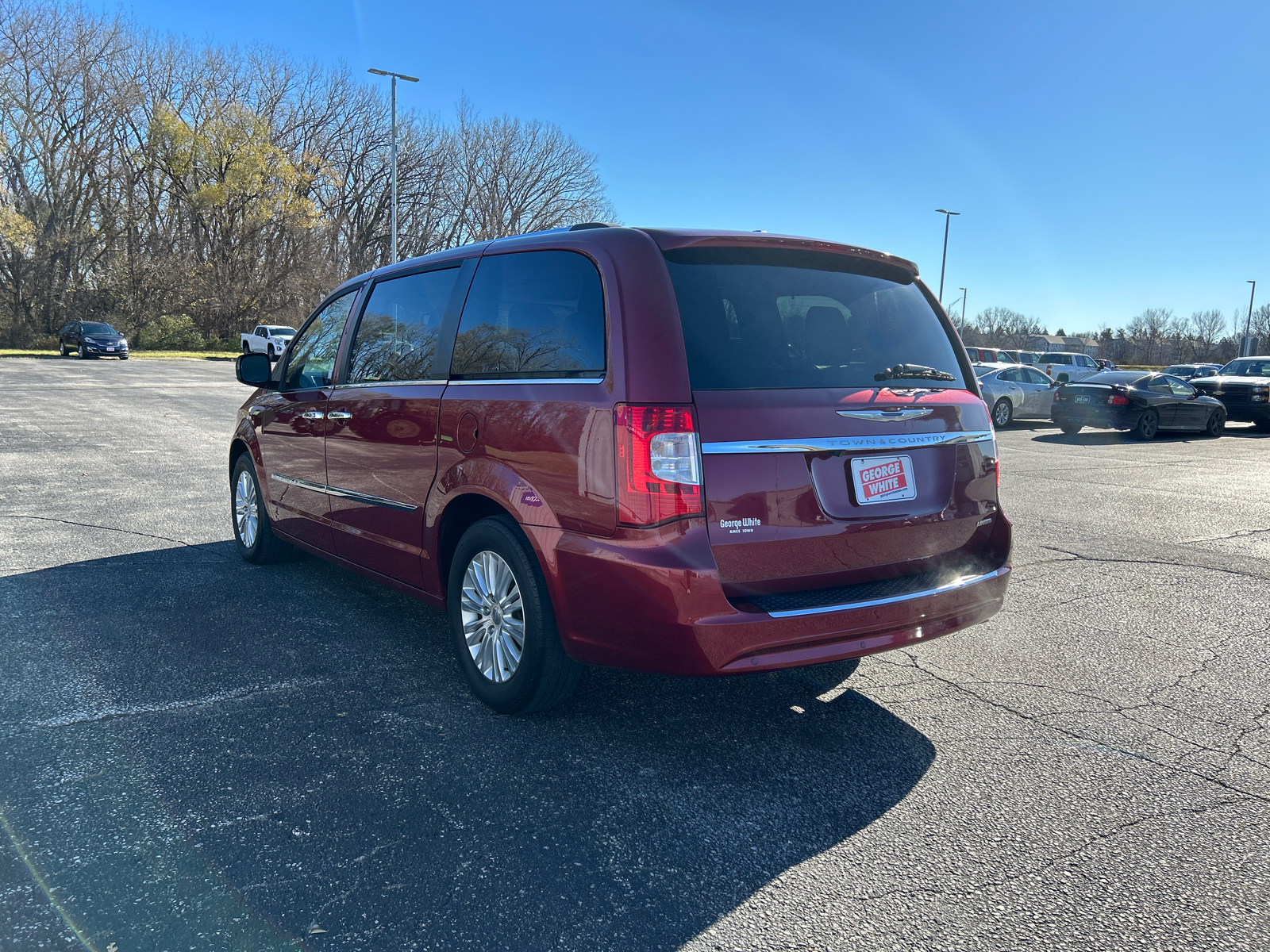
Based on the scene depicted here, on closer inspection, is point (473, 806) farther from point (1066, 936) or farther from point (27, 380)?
point (27, 380)

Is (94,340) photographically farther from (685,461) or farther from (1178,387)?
(685,461)

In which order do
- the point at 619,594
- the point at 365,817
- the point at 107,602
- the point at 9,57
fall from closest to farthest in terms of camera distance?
the point at 365,817 → the point at 619,594 → the point at 107,602 → the point at 9,57

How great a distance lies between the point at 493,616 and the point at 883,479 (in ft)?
5.24

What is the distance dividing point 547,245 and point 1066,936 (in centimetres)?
286

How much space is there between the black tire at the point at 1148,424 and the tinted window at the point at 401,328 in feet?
58.9

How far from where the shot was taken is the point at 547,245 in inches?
145

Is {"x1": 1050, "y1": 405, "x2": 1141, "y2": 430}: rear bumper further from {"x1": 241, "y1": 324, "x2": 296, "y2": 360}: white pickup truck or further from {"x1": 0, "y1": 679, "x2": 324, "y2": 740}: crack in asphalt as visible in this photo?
{"x1": 241, "y1": 324, "x2": 296, "y2": 360}: white pickup truck

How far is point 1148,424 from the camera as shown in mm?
18578

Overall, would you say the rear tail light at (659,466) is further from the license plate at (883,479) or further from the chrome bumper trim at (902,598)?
the license plate at (883,479)

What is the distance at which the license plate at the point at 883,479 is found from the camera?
3264 mm

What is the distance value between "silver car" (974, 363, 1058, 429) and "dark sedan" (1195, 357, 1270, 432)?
3.11 m

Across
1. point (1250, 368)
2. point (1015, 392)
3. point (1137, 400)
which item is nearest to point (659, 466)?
point (1137, 400)

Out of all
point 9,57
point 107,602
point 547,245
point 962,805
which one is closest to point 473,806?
point 962,805

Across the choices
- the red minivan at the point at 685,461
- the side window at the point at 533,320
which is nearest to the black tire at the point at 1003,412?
the red minivan at the point at 685,461
